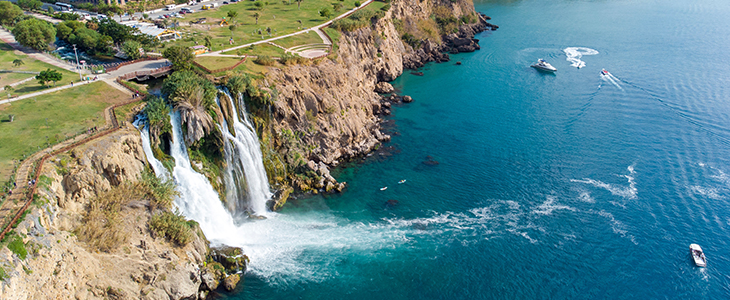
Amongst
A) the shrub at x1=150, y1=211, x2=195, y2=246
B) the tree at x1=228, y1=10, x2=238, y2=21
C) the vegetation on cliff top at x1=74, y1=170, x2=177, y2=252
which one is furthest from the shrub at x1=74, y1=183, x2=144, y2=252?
the tree at x1=228, y1=10, x2=238, y2=21

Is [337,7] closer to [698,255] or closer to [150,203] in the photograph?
[150,203]

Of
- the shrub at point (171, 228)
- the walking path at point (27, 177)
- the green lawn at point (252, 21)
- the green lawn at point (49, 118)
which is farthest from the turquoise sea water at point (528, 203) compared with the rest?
the green lawn at point (252, 21)

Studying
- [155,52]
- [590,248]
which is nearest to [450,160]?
[590,248]

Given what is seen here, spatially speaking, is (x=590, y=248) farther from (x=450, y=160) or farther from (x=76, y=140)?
(x=76, y=140)

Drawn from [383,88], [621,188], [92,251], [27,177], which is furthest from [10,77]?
[621,188]

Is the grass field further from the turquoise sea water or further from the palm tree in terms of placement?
the turquoise sea water

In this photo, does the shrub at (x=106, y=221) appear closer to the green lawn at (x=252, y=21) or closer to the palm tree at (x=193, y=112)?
the palm tree at (x=193, y=112)
